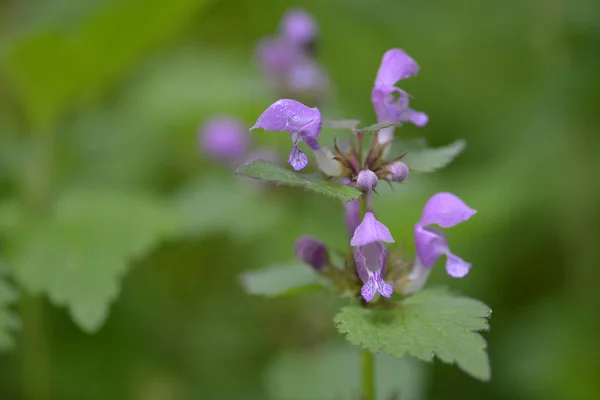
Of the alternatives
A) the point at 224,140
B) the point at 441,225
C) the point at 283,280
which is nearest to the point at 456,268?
the point at 441,225

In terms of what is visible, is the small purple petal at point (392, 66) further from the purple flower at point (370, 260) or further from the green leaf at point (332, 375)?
the green leaf at point (332, 375)

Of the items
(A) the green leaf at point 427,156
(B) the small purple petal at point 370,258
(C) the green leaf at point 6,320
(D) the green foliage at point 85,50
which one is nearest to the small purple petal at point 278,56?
(D) the green foliage at point 85,50

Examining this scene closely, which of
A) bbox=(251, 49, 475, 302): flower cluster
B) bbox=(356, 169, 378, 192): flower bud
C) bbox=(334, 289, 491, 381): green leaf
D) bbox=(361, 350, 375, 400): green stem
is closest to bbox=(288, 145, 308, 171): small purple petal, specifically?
bbox=(251, 49, 475, 302): flower cluster

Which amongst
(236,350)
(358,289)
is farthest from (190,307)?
(358,289)

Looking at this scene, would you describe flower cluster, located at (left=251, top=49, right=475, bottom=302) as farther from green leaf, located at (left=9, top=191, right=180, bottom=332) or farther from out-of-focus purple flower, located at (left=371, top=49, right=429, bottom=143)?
green leaf, located at (left=9, top=191, right=180, bottom=332)

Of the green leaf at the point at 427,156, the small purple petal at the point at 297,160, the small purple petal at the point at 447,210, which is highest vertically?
the small purple petal at the point at 297,160
